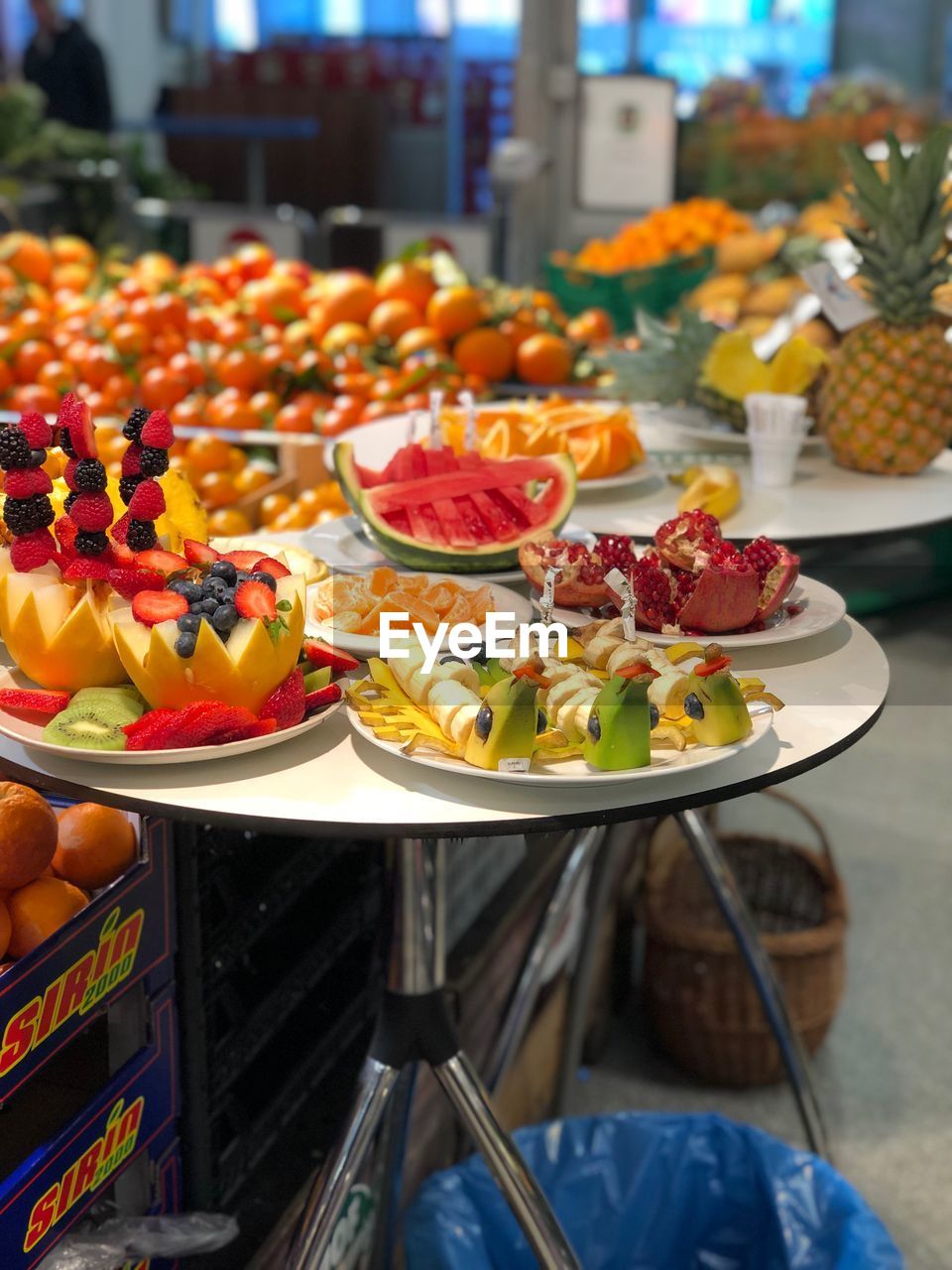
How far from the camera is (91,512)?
1.23m

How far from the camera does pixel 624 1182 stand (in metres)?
1.99

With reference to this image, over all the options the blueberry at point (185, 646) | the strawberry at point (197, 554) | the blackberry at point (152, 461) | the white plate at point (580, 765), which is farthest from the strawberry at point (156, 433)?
the white plate at point (580, 765)

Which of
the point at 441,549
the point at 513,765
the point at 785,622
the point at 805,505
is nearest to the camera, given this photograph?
the point at 513,765

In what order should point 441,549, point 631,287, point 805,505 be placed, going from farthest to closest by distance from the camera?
point 631,287
point 805,505
point 441,549

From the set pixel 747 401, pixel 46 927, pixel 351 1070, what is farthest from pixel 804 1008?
pixel 46 927

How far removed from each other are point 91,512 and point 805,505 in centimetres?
111

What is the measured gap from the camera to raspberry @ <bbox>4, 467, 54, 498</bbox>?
1.23m

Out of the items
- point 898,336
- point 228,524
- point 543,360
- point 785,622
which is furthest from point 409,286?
point 785,622

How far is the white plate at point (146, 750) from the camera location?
3.63ft

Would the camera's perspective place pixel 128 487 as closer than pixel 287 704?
No

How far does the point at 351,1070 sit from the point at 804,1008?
972 mm

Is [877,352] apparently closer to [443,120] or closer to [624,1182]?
[624,1182]

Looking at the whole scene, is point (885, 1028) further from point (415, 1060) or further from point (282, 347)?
point (282, 347)

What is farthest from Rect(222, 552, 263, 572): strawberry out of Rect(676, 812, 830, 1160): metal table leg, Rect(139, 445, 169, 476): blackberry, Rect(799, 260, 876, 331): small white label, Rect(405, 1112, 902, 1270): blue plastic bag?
Rect(799, 260, 876, 331): small white label
